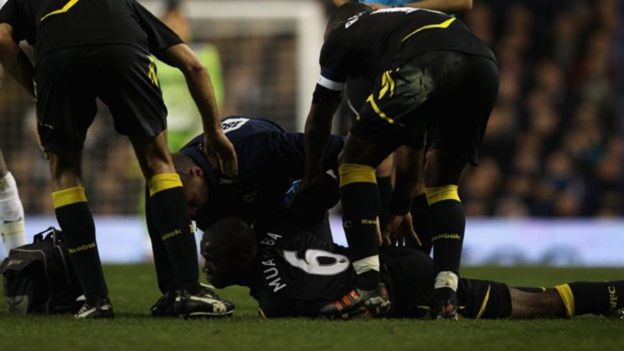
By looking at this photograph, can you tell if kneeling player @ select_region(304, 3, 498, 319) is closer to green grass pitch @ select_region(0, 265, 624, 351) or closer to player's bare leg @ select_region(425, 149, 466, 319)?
player's bare leg @ select_region(425, 149, 466, 319)

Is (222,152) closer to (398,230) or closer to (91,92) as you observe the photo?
(91,92)

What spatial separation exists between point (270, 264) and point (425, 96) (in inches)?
38.5

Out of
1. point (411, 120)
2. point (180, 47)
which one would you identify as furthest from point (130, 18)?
point (411, 120)

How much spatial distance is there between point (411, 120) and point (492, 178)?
8.93m

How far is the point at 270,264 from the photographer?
17.7 feet

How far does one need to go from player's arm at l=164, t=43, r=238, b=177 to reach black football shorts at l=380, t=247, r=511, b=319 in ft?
2.67

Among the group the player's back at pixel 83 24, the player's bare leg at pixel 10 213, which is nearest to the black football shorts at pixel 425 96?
the player's back at pixel 83 24

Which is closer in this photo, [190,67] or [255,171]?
[190,67]

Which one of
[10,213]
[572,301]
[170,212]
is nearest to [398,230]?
[572,301]

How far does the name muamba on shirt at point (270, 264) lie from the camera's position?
5.36 meters

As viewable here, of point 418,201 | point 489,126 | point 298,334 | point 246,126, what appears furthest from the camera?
point 489,126

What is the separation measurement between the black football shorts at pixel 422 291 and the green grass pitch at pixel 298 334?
207 mm

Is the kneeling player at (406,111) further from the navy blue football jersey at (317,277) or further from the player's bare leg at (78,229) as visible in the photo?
the player's bare leg at (78,229)

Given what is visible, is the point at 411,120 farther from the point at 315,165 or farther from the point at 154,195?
the point at 154,195
